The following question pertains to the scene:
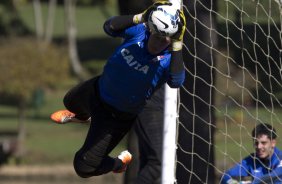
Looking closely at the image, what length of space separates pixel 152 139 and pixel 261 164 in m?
1.28

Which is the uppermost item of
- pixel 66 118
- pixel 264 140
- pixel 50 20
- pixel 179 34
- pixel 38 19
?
pixel 179 34

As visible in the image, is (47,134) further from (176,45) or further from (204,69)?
(176,45)

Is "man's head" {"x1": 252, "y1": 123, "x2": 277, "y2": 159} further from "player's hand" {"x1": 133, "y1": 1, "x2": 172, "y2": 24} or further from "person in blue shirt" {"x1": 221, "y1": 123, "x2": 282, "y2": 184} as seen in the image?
"player's hand" {"x1": 133, "y1": 1, "x2": 172, "y2": 24}

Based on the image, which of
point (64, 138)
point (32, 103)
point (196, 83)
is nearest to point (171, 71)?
point (196, 83)

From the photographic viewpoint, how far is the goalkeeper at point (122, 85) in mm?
7184

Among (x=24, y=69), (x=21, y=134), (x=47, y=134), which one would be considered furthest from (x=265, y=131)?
(x=47, y=134)

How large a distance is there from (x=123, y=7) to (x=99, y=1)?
51187 mm

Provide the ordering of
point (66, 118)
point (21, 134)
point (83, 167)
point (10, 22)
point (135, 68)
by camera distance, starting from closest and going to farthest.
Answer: point (135, 68)
point (83, 167)
point (66, 118)
point (21, 134)
point (10, 22)

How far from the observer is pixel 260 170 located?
886cm

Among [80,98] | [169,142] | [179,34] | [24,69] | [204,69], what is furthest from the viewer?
[24,69]

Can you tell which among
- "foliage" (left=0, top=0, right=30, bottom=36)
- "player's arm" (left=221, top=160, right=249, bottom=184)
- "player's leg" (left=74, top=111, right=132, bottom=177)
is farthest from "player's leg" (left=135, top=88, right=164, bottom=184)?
"foliage" (left=0, top=0, right=30, bottom=36)

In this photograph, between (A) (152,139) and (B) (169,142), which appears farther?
(A) (152,139)

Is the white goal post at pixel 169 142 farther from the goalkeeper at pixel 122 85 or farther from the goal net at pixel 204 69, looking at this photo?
the goal net at pixel 204 69

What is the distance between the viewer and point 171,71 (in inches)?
283
